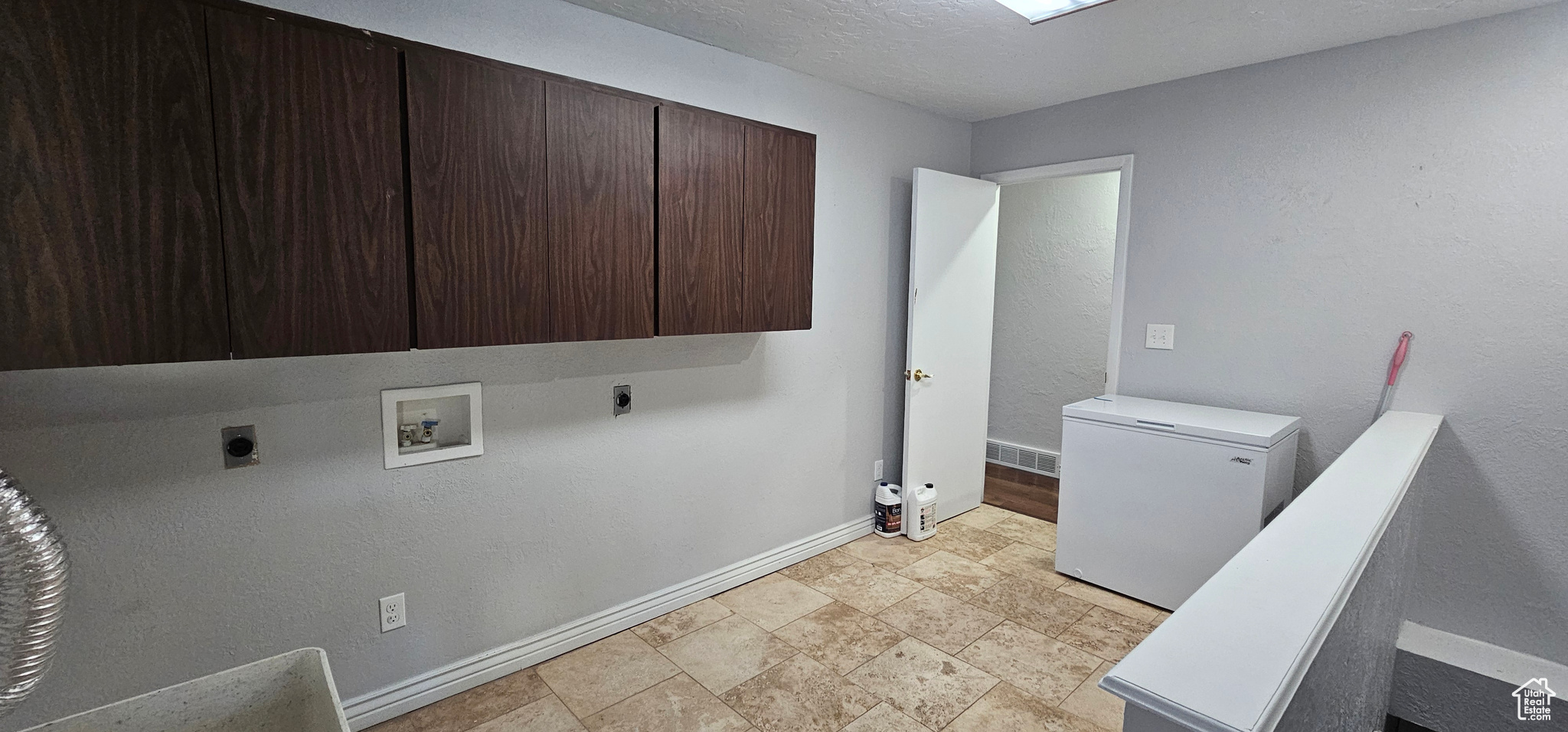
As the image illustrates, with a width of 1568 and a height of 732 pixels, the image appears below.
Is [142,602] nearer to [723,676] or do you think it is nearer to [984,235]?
[723,676]

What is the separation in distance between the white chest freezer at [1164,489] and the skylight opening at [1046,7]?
1574 millimetres

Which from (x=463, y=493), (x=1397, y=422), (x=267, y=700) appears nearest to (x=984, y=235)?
(x=1397, y=422)

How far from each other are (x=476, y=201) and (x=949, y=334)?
8.10 feet

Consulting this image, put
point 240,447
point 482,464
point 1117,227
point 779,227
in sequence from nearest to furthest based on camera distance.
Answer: point 240,447, point 482,464, point 779,227, point 1117,227

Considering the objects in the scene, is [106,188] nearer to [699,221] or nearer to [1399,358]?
[699,221]

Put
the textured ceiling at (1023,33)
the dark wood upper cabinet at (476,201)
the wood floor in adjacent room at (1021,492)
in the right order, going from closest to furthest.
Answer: the dark wood upper cabinet at (476,201)
the textured ceiling at (1023,33)
the wood floor in adjacent room at (1021,492)

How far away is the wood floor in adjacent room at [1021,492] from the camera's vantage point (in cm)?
394

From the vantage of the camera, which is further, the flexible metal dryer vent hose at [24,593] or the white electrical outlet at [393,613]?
the white electrical outlet at [393,613]

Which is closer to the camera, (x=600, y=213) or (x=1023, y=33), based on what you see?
(x=600, y=213)

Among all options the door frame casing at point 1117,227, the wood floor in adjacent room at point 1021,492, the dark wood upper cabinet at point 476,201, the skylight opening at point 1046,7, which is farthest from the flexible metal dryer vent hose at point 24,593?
the wood floor in adjacent room at point 1021,492

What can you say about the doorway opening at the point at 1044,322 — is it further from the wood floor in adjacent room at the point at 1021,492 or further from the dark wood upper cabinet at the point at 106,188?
the dark wood upper cabinet at the point at 106,188

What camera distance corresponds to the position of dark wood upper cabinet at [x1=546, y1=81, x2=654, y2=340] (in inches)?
77.4

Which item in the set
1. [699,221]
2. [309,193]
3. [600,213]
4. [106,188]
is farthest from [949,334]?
[106,188]

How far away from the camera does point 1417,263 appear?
2463 mm
